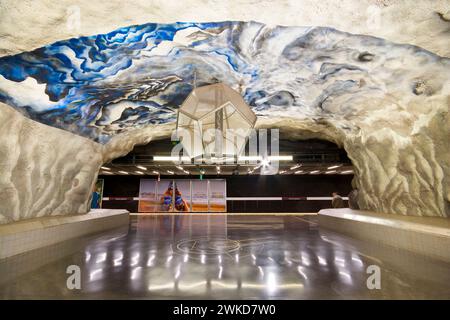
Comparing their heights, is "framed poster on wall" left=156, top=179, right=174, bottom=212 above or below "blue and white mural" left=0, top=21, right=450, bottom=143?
below

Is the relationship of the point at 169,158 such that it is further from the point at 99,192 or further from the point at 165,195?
the point at 99,192

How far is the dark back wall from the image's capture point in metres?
16.4

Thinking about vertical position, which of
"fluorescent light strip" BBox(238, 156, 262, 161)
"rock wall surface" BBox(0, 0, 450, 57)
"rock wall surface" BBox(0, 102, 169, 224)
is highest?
"rock wall surface" BBox(0, 0, 450, 57)

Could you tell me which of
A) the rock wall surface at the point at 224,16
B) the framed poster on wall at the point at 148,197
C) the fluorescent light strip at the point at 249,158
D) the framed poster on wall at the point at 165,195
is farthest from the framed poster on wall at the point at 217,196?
the rock wall surface at the point at 224,16

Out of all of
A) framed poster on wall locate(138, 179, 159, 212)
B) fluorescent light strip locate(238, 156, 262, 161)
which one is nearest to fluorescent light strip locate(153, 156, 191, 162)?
fluorescent light strip locate(238, 156, 262, 161)

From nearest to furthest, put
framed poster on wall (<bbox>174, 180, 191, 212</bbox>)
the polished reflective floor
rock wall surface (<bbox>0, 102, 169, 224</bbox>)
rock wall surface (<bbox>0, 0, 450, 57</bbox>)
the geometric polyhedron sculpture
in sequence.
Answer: the polished reflective floor, rock wall surface (<bbox>0, 0, 450, 57</bbox>), the geometric polyhedron sculpture, rock wall surface (<bbox>0, 102, 169, 224</bbox>), framed poster on wall (<bbox>174, 180, 191, 212</bbox>)

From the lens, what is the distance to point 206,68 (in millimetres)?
4660

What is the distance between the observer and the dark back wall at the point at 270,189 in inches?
644

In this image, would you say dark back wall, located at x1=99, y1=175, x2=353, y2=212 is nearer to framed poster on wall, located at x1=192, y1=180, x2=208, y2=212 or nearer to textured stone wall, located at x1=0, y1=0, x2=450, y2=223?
framed poster on wall, located at x1=192, y1=180, x2=208, y2=212

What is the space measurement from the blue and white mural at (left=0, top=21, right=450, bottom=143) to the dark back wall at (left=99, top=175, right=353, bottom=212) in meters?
10.8

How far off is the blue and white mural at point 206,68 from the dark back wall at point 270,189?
10.8 meters

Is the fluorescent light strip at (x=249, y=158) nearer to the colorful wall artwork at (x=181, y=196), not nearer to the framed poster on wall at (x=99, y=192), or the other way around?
the colorful wall artwork at (x=181, y=196)

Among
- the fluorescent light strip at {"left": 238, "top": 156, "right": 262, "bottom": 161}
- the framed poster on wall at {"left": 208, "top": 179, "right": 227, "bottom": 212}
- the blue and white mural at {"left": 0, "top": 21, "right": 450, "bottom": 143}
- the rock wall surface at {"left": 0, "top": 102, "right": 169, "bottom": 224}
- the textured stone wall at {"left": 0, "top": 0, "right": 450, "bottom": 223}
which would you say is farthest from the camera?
the framed poster on wall at {"left": 208, "top": 179, "right": 227, "bottom": 212}
